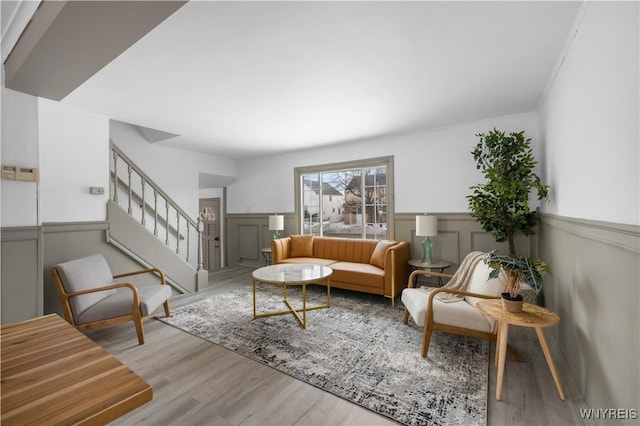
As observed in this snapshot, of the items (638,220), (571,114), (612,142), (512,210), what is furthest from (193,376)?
(512,210)

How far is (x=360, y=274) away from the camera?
149 inches

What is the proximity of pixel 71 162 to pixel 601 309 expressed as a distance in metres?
4.90

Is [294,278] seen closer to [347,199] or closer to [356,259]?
[356,259]

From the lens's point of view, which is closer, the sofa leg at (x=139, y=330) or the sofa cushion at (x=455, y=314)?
the sofa cushion at (x=455, y=314)

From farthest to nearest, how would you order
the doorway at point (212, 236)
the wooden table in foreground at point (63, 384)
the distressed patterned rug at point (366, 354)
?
the doorway at point (212, 236)
the distressed patterned rug at point (366, 354)
the wooden table in foreground at point (63, 384)

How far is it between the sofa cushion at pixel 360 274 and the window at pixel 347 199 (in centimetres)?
89

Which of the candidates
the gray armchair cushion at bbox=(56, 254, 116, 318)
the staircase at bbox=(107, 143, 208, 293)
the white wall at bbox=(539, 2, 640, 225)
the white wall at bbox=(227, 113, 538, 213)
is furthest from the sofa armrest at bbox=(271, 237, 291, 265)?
the white wall at bbox=(539, 2, 640, 225)

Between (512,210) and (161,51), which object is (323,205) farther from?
(161,51)

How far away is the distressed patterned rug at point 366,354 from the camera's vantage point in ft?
5.90

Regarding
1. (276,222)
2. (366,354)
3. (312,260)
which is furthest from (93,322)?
(276,222)

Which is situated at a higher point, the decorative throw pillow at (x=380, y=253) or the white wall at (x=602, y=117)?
the white wall at (x=602, y=117)

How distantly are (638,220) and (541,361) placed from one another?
171cm

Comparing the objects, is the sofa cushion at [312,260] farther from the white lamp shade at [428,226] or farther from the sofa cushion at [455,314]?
the sofa cushion at [455,314]
